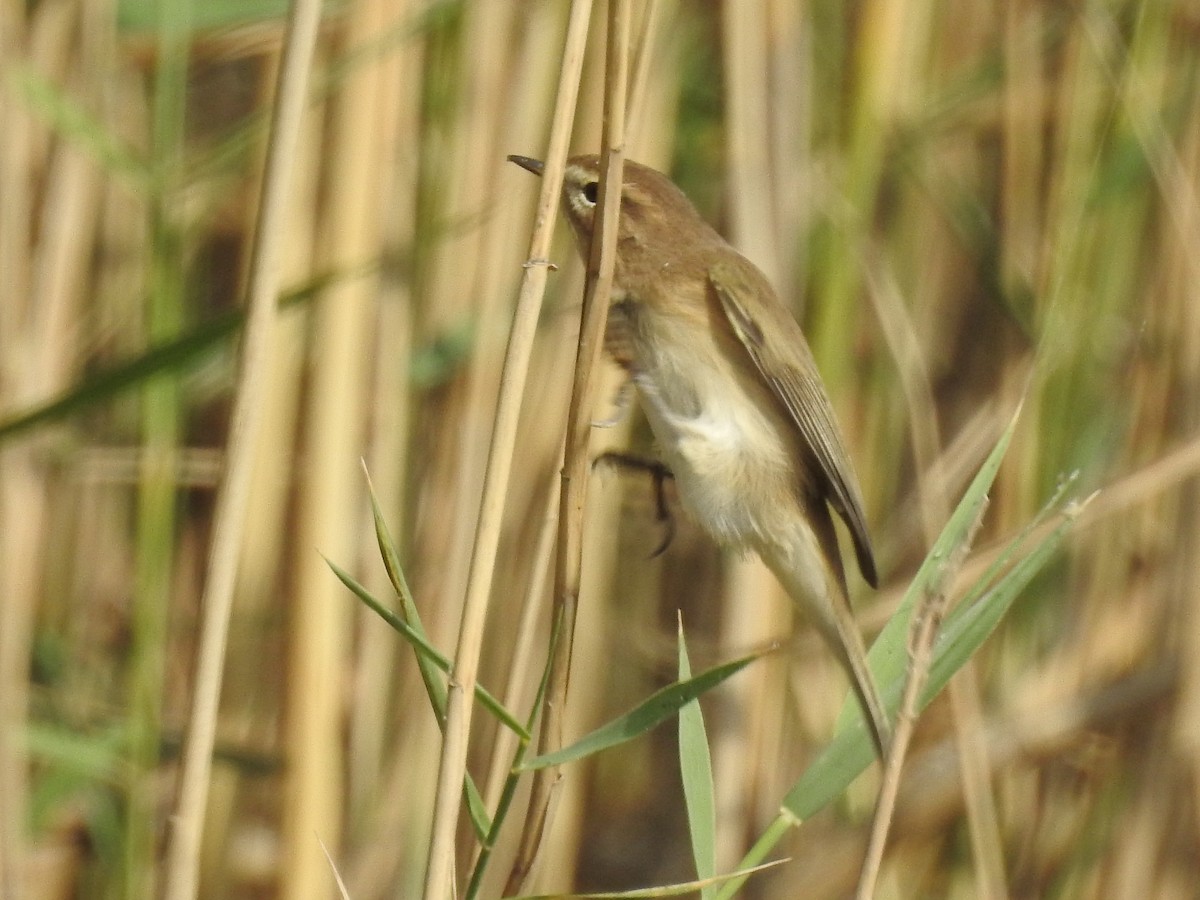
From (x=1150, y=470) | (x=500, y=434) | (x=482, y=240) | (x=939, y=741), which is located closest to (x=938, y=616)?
(x=500, y=434)

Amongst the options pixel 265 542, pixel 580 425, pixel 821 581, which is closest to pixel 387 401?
pixel 265 542

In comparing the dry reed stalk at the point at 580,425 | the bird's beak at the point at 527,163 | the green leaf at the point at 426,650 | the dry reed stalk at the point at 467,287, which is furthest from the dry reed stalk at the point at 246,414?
the dry reed stalk at the point at 467,287

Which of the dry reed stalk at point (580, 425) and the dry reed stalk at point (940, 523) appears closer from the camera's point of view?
the dry reed stalk at point (580, 425)

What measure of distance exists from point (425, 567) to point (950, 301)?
93 centimetres

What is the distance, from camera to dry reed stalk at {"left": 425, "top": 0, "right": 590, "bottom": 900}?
0.87 metres

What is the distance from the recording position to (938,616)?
0.85 metres

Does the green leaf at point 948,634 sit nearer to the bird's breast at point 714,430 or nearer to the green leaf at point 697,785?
the green leaf at point 697,785

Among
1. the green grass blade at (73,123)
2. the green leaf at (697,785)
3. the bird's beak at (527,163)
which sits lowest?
the green leaf at (697,785)

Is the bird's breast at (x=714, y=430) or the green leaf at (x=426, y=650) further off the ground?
the bird's breast at (x=714, y=430)

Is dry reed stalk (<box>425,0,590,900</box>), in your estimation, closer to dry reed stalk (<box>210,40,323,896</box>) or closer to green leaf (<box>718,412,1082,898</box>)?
green leaf (<box>718,412,1082,898</box>)

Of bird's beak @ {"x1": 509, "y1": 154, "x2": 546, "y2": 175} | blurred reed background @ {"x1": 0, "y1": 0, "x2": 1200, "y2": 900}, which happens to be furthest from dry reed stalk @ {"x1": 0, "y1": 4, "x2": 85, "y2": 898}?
bird's beak @ {"x1": 509, "y1": 154, "x2": 546, "y2": 175}

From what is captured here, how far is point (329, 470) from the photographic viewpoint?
1585mm

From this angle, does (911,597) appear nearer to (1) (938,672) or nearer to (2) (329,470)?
(1) (938,672)

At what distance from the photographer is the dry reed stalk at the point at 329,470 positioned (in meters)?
1.55
